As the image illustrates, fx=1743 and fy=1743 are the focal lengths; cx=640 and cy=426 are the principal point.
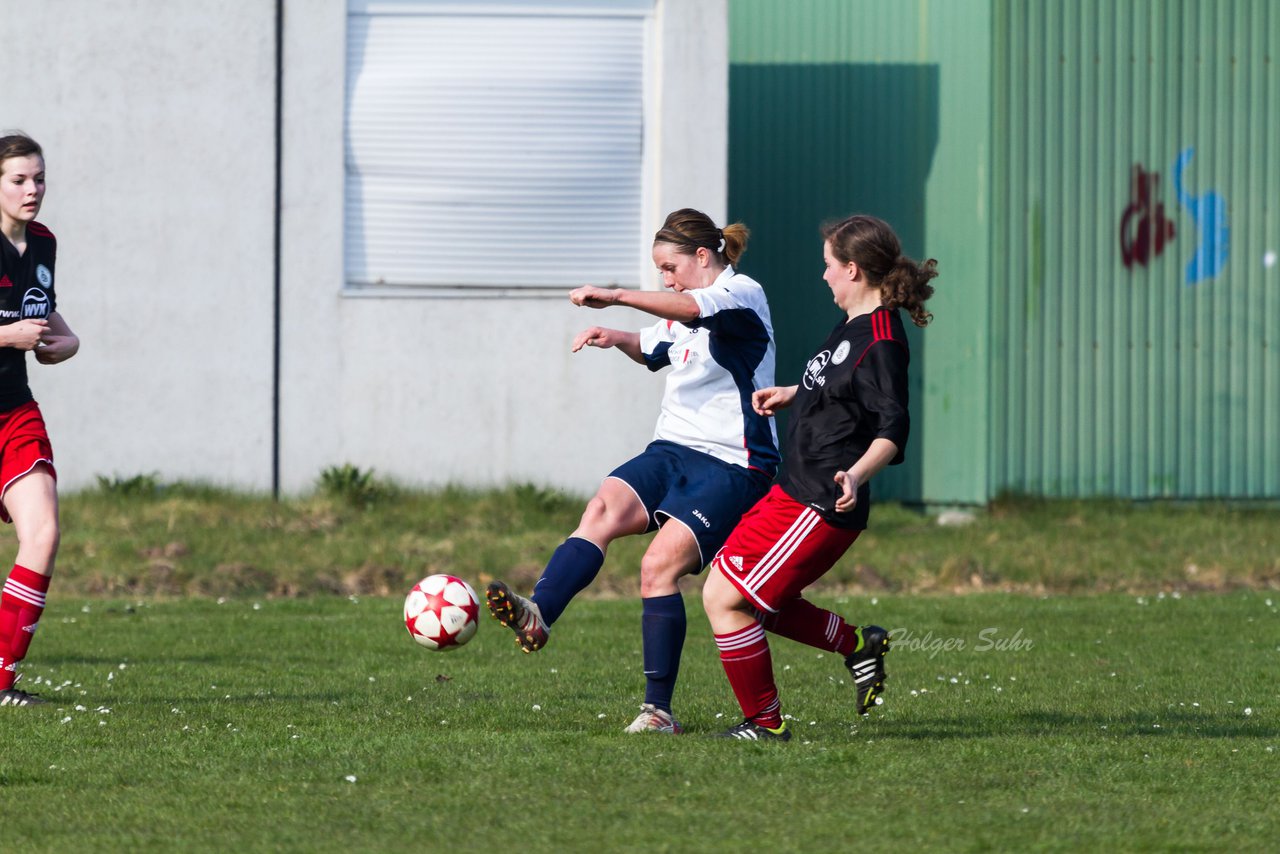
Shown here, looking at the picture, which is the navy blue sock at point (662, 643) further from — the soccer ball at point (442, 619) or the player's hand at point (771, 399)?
the player's hand at point (771, 399)

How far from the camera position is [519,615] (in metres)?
6.34

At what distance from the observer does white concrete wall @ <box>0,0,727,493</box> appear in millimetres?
15195

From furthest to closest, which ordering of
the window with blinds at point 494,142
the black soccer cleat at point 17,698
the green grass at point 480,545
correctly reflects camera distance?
the window with blinds at point 494,142 < the green grass at point 480,545 < the black soccer cleat at point 17,698

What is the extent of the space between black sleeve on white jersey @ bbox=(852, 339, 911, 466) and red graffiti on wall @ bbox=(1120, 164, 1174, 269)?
10.6 m

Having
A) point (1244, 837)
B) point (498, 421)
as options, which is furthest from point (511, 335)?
point (1244, 837)

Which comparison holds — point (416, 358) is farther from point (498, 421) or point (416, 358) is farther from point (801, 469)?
point (801, 469)

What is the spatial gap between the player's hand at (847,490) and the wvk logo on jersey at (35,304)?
12.3 ft

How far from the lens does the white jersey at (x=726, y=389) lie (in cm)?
688

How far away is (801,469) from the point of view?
6.47 meters

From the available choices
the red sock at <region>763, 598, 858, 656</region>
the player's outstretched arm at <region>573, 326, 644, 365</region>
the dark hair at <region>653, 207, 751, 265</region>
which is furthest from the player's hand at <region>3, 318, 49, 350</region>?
the red sock at <region>763, 598, 858, 656</region>

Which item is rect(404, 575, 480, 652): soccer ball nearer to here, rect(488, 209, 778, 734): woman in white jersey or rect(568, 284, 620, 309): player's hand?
rect(488, 209, 778, 734): woman in white jersey

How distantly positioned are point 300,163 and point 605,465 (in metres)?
3.76

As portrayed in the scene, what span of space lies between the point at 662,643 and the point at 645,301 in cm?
149

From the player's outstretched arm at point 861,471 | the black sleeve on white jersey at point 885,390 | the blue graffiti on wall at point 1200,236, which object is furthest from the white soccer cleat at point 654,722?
the blue graffiti on wall at point 1200,236
